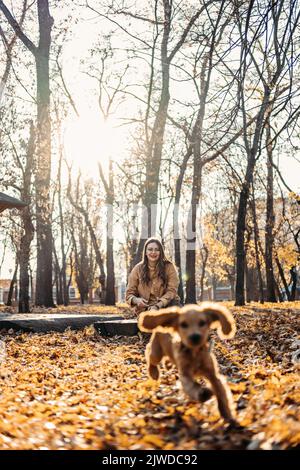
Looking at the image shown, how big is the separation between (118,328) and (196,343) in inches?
308

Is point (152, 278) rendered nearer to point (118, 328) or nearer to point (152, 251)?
point (152, 251)

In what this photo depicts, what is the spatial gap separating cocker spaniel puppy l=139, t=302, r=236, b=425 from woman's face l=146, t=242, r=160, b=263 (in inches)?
162

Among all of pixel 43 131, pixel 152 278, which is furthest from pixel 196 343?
pixel 43 131

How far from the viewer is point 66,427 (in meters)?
4.34

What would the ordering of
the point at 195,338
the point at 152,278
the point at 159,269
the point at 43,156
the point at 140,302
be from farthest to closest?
the point at 43,156 → the point at 152,278 → the point at 159,269 → the point at 140,302 → the point at 195,338

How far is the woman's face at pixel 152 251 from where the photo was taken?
28.2 feet

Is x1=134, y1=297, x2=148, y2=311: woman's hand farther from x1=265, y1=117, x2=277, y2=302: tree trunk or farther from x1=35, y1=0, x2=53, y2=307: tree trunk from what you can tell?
x1=265, y1=117, x2=277, y2=302: tree trunk

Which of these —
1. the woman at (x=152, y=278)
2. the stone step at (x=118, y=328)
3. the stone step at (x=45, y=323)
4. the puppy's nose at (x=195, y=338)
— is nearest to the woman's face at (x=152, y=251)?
the woman at (x=152, y=278)

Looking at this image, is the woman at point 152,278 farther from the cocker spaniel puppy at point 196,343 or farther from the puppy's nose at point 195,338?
the puppy's nose at point 195,338

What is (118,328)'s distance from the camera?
11.6 meters

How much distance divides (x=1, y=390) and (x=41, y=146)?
15693mm
